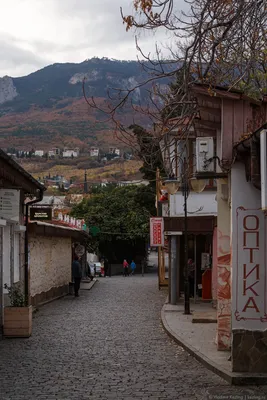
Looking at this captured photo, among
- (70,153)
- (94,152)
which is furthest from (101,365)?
(70,153)

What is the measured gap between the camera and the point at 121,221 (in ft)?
199

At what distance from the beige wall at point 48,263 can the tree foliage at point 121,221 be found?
26329 mm

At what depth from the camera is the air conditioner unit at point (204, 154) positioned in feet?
38.6

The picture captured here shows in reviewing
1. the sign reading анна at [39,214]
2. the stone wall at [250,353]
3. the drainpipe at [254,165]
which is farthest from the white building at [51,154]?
the drainpipe at [254,165]

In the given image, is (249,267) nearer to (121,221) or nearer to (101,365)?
(101,365)

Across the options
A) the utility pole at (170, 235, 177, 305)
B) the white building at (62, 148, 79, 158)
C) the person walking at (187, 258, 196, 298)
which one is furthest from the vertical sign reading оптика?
the white building at (62, 148, 79, 158)

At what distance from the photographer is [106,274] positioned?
200ft

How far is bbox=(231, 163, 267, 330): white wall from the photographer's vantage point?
10.4 metres

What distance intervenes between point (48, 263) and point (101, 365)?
14300 mm

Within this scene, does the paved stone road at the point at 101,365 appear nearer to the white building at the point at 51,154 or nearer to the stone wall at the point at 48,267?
the stone wall at the point at 48,267

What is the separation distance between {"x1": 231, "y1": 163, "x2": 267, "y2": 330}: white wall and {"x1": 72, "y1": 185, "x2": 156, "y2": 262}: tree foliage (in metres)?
46.0

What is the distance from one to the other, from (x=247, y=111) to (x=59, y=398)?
5360mm

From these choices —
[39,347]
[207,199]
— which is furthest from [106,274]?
[39,347]

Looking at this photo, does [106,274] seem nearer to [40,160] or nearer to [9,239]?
[9,239]
